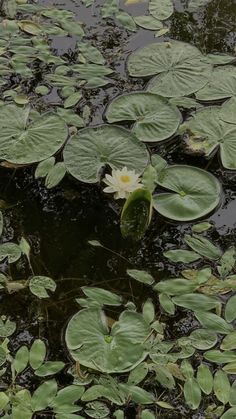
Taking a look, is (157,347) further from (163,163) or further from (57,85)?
(57,85)

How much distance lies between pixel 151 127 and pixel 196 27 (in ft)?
2.61

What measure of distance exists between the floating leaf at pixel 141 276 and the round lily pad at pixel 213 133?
58 cm

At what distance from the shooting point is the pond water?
6.26 feet

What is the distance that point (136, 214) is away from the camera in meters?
2.08

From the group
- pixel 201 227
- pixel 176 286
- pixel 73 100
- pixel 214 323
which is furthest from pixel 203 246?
pixel 73 100

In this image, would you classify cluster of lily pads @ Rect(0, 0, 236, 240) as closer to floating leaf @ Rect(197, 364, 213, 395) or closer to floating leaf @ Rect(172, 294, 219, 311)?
floating leaf @ Rect(172, 294, 219, 311)

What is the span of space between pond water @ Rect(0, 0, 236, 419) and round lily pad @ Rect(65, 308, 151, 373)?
43 millimetres

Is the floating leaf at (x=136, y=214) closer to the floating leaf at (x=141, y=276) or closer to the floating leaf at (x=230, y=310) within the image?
the floating leaf at (x=141, y=276)

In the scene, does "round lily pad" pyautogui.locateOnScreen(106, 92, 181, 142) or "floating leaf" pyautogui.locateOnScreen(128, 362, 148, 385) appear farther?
"round lily pad" pyautogui.locateOnScreen(106, 92, 181, 142)

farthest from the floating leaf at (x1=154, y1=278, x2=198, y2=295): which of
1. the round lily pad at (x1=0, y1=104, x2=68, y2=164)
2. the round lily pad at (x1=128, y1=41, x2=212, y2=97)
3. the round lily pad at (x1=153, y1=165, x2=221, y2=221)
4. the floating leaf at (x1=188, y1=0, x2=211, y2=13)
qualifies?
the floating leaf at (x1=188, y1=0, x2=211, y2=13)

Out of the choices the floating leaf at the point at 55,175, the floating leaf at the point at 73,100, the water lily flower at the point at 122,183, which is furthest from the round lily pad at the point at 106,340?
the floating leaf at the point at 73,100

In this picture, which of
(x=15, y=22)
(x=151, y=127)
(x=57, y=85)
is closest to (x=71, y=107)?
(x=57, y=85)

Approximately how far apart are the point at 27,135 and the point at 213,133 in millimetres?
721

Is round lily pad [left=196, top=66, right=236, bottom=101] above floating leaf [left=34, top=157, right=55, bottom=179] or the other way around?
above
